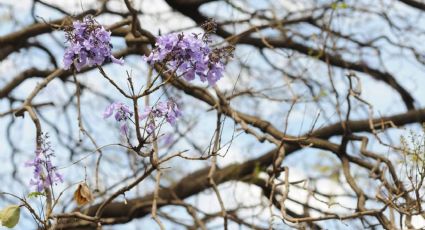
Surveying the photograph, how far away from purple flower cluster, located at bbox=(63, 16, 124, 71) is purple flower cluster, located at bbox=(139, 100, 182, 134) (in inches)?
10.9

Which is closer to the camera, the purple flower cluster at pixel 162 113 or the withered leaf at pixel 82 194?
the purple flower cluster at pixel 162 113

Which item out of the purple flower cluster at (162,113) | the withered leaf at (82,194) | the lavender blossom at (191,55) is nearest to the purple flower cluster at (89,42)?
the lavender blossom at (191,55)

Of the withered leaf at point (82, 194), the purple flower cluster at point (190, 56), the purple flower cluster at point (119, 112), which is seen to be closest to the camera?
the purple flower cluster at point (190, 56)

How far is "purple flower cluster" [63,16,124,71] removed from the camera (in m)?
2.56

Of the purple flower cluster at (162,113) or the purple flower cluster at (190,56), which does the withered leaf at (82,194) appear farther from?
the purple flower cluster at (190,56)

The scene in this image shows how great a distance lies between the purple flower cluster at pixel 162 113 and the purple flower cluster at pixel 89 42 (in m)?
0.28

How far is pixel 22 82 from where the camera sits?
643cm

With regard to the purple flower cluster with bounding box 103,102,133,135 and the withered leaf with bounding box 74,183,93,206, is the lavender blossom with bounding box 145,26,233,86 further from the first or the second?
the withered leaf with bounding box 74,183,93,206

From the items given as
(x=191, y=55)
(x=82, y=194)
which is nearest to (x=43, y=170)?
(x=82, y=194)

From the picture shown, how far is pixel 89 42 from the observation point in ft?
8.42

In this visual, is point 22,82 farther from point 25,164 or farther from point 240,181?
point 25,164

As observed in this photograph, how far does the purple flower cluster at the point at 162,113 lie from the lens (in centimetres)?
279

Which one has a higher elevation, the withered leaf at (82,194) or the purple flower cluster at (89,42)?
the purple flower cluster at (89,42)

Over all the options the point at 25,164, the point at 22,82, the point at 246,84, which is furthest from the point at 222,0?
the point at 25,164
